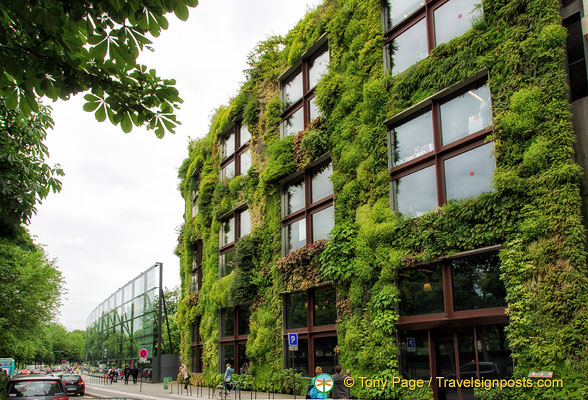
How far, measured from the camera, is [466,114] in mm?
16438

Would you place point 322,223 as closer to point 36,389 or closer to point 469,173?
point 469,173

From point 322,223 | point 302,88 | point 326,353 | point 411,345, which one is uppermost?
point 302,88

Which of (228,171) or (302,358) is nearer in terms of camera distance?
(302,358)

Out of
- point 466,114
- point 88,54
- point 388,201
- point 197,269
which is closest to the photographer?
point 88,54

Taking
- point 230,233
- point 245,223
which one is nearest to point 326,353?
point 245,223

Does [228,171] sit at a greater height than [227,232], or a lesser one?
greater

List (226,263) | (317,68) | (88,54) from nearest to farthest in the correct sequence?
(88,54) → (317,68) → (226,263)

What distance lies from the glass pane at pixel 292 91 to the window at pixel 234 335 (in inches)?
411

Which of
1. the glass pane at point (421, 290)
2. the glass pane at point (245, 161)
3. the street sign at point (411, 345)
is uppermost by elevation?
the glass pane at point (245, 161)

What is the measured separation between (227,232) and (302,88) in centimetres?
1071

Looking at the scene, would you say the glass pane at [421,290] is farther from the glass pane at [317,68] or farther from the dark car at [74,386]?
the dark car at [74,386]

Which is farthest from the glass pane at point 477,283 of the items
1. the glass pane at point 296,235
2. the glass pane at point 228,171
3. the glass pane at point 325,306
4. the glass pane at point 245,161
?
the glass pane at point 228,171

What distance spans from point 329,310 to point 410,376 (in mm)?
4915

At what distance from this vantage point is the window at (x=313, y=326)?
2094 cm
